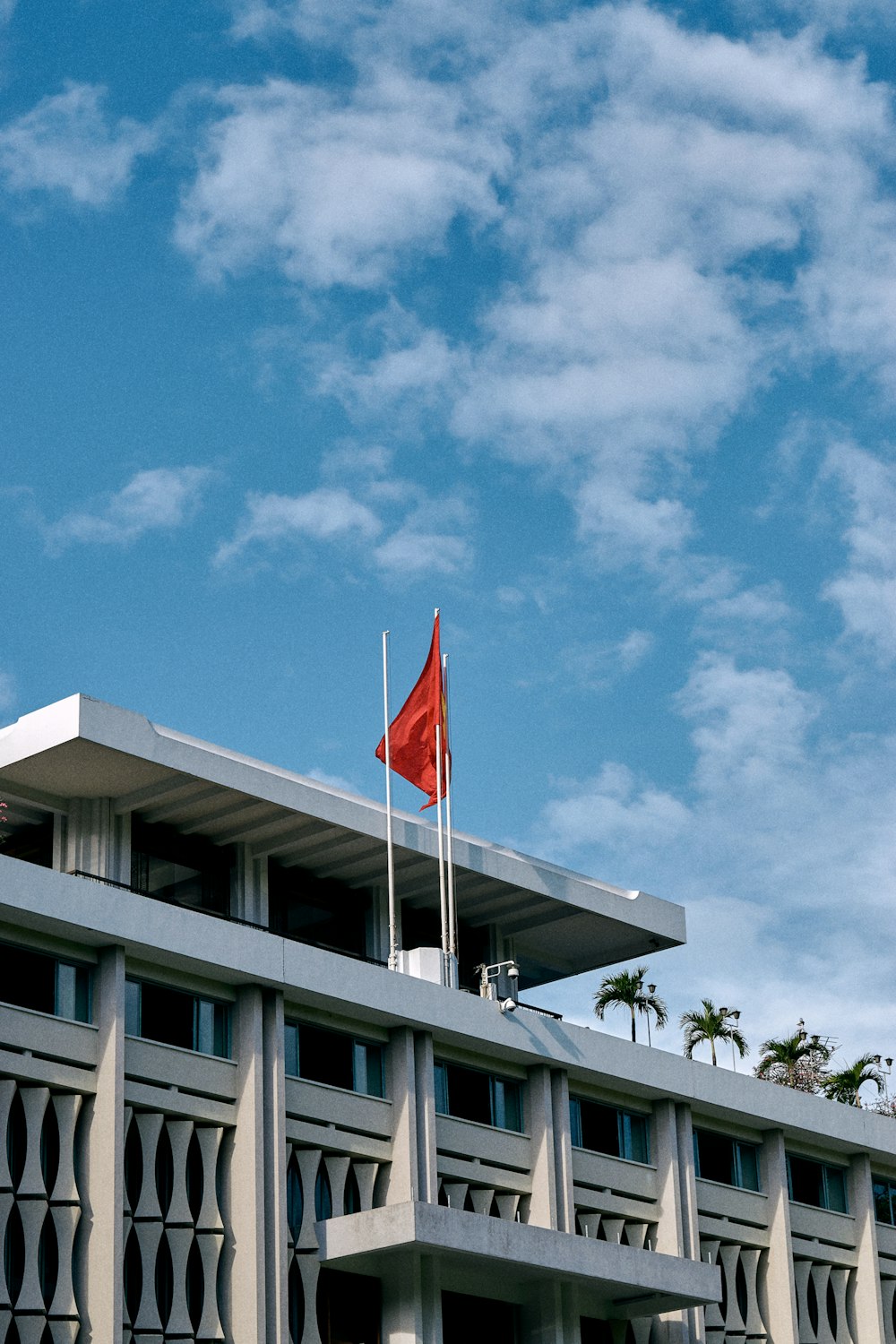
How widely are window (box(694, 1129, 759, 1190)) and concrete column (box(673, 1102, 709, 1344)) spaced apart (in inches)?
26.7

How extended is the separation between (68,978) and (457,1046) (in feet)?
31.2

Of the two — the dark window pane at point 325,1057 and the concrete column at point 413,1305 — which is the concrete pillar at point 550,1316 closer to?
the concrete column at point 413,1305

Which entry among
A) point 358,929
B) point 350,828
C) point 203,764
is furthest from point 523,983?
point 203,764

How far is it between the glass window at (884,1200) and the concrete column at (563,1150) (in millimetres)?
11345

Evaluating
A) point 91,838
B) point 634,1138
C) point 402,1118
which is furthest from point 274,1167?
point 634,1138

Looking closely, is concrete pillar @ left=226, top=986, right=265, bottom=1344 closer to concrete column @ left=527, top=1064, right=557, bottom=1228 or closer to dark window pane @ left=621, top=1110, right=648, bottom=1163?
concrete column @ left=527, top=1064, right=557, bottom=1228

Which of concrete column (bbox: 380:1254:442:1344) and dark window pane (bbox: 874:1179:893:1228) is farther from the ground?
dark window pane (bbox: 874:1179:893:1228)

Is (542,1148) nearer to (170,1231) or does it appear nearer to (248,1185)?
(248,1185)

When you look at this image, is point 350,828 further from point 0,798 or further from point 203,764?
point 0,798

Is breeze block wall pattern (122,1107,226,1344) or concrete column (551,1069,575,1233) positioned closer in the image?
breeze block wall pattern (122,1107,226,1344)

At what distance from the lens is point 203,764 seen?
137 ft

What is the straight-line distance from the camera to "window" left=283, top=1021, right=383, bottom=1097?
39.0m

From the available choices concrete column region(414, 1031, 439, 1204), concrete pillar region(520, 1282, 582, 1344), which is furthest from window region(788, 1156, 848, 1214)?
concrete column region(414, 1031, 439, 1204)

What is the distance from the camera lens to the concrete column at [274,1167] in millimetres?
36250
